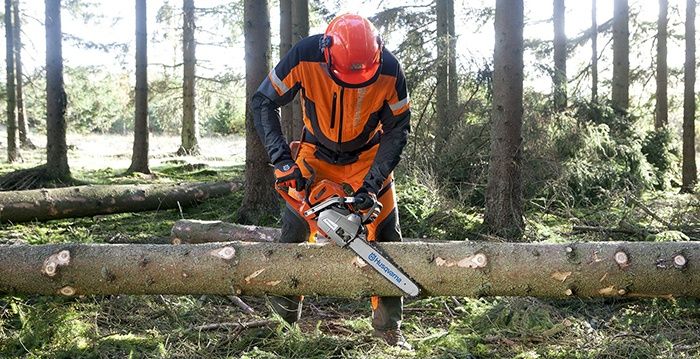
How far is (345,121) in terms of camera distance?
3.45 metres

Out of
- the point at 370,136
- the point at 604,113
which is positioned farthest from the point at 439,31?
the point at 370,136

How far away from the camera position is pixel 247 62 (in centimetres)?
668

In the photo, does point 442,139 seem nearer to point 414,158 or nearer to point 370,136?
point 414,158

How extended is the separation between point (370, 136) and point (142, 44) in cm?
989

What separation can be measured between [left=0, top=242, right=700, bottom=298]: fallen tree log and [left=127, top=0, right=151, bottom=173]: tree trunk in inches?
363

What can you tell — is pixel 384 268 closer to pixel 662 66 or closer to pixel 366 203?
pixel 366 203

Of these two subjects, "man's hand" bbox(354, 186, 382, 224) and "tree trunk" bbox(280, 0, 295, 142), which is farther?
"tree trunk" bbox(280, 0, 295, 142)

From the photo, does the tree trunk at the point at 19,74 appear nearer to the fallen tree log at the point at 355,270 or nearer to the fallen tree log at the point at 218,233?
the fallen tree log at the point at 218,233

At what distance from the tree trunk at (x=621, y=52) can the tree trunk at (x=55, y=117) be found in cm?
1099

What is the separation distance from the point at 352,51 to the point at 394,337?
5.54ft

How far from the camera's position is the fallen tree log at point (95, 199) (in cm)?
657

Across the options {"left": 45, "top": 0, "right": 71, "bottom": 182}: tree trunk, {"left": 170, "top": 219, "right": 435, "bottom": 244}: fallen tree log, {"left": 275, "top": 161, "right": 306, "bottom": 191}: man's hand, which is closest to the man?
{"left": 275, "top": 161, "right": 306, "bottom": 191}: man's hand

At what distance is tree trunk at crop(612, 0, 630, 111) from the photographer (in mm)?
12258

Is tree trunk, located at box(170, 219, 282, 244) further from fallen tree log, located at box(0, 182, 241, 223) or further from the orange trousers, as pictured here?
fallen tree log, located at box(0, 182, 241, 223)
